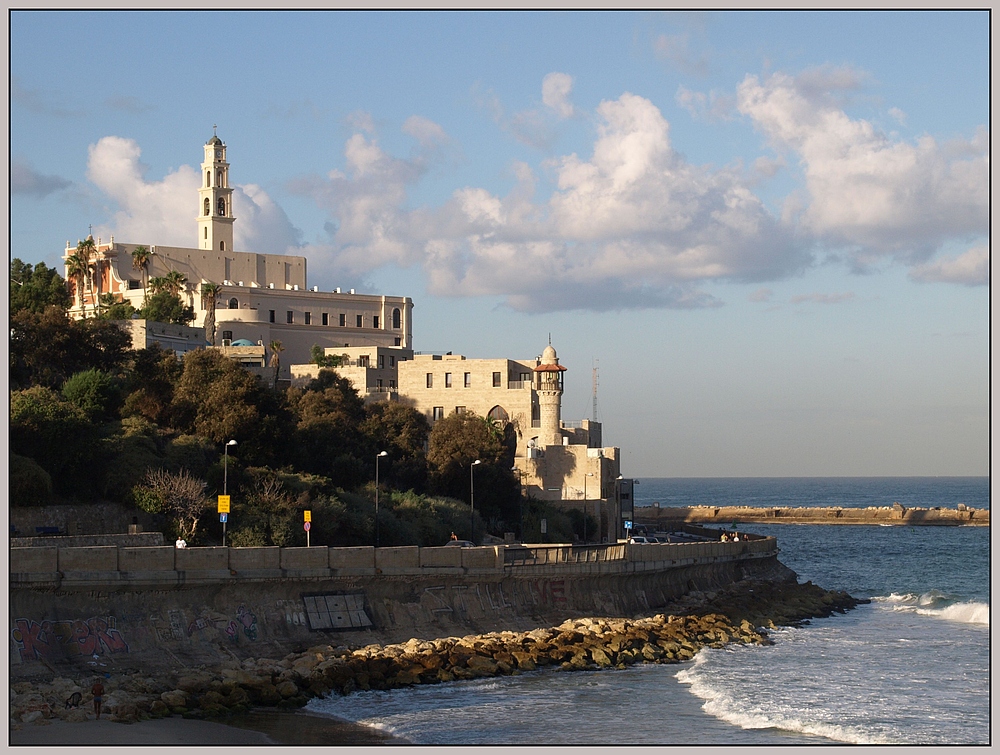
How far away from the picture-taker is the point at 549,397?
78.4 meters

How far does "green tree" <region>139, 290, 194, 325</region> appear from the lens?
83875 mm

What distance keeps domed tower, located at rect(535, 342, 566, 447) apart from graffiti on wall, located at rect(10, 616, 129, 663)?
43.5 m

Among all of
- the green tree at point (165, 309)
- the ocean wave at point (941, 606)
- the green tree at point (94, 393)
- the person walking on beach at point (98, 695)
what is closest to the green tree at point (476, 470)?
the green tree at point (94, 393)

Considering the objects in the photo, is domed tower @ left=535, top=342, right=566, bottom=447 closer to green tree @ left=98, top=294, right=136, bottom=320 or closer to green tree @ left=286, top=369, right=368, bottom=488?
green tree @ left=286, top=369, right=368, bottom=488

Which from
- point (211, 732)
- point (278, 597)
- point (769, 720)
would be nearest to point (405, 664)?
point (278, 597)

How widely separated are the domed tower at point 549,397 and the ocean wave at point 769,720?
132 ft

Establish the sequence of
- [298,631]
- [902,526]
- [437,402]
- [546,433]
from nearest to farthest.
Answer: [298,631] < [546,433] < [437,402] < [902,526]

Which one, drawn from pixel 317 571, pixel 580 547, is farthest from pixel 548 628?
pixel 317 571

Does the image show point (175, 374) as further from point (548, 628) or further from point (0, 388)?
point (0, 388)

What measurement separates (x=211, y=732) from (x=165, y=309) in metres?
58.5

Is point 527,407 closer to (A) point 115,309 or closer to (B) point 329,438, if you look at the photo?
(B) point 329,438

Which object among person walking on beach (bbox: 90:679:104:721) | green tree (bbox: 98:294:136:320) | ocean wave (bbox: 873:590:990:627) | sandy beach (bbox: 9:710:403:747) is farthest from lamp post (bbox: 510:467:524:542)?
person walking on beach (bbox: 90:679:104:721)

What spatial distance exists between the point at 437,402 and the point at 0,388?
55.4 m

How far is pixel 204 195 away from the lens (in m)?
103
